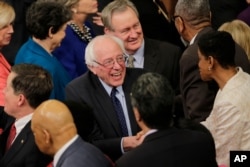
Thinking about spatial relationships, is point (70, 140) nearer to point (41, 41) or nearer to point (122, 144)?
point (122, 144)

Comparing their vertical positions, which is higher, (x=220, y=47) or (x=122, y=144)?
(x=220, y=47)

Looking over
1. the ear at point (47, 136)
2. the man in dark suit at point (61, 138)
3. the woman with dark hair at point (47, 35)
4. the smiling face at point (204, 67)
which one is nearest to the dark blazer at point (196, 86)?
the smiling face at point (204, 67)

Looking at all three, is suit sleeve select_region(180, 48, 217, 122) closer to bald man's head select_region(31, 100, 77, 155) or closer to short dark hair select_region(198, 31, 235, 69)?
short dark hair select_region(198, 31, 235, 69)

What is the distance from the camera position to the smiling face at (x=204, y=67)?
15.1 feet

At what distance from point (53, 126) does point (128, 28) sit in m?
1.92

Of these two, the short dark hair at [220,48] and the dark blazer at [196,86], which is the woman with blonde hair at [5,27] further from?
the short dark hair at [220,48]

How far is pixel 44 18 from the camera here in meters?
5.30

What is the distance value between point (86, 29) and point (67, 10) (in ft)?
Answer: 2.44

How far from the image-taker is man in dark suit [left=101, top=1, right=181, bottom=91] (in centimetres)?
535

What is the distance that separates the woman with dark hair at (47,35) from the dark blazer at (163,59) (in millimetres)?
683

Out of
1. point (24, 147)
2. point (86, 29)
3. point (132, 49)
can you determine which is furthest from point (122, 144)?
point (86, 29)

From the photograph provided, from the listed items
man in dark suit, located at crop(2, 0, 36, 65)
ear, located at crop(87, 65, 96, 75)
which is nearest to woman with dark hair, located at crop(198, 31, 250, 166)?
ear, located at crop(87, 65, 96, 75)

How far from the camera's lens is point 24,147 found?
4156 millimetres

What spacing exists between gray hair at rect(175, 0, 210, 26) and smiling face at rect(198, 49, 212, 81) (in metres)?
0.74
